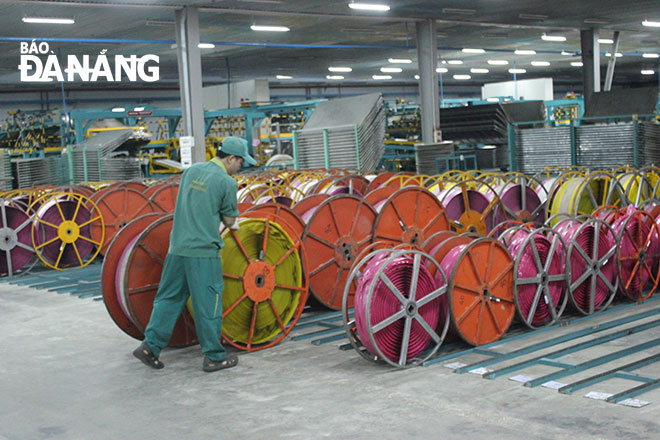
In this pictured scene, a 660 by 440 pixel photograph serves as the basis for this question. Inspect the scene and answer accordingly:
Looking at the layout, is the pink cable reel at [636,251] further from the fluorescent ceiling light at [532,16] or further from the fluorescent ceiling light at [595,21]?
the fluorescent ceiling light at [595,21]

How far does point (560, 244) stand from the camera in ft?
22.8

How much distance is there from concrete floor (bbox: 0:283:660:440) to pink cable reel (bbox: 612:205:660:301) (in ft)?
4.04

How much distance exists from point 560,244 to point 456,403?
2659mm

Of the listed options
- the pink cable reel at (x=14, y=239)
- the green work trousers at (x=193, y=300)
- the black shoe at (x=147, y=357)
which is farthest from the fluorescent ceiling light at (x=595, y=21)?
the black shoe at (x=147, y=357)

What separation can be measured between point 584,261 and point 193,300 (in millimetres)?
3644

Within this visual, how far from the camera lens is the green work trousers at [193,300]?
5746mm

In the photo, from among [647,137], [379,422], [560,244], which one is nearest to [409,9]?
[647,137]

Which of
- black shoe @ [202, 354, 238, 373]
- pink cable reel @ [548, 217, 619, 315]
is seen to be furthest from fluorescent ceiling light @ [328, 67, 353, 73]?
black shoe @ [202, 354, 238, 373]

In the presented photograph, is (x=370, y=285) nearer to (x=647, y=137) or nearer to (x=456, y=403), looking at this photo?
(x=456, y=403)

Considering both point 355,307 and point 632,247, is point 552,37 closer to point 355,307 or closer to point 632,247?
point 632,247

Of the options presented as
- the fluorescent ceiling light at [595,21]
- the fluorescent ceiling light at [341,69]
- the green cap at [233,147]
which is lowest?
the green cap at [233,147]

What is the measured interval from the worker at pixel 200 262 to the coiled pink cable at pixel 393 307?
43.3 inches

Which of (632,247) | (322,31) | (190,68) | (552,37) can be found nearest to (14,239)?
(190,68)

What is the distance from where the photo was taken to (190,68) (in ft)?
55.2
